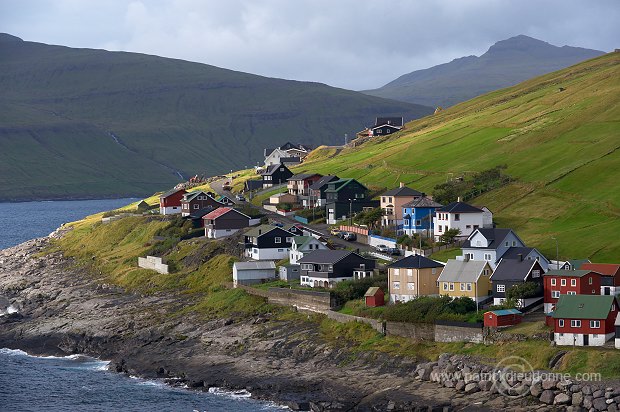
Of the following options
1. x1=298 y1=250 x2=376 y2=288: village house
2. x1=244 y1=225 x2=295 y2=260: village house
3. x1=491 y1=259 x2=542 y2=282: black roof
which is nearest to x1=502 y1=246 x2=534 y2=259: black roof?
x1=491 y1=259 x2=542 y2=282: black roof

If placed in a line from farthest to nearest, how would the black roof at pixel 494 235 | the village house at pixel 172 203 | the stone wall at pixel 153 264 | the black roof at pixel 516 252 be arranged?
the village house at pixel 172 203 → the stone wall at pixel 153 264 → the black roof at pixel 494 235 → the black roof at pixel 516 252

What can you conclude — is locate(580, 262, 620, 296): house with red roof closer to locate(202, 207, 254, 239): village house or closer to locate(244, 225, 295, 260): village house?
locate(244, 225, 295, 260): village house

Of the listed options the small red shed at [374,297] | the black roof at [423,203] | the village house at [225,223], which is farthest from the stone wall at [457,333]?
the village house at [225,223]

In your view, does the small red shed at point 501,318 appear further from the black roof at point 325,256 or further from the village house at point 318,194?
the village house at point 318,194

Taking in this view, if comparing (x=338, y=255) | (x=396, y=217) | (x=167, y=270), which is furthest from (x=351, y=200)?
(x=338, y=255)

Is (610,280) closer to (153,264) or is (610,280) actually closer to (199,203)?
(153,264)

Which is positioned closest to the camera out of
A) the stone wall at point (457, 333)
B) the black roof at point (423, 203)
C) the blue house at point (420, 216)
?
the stone wall at point (457, 333)

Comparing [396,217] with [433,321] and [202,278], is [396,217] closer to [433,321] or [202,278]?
[202,278]
